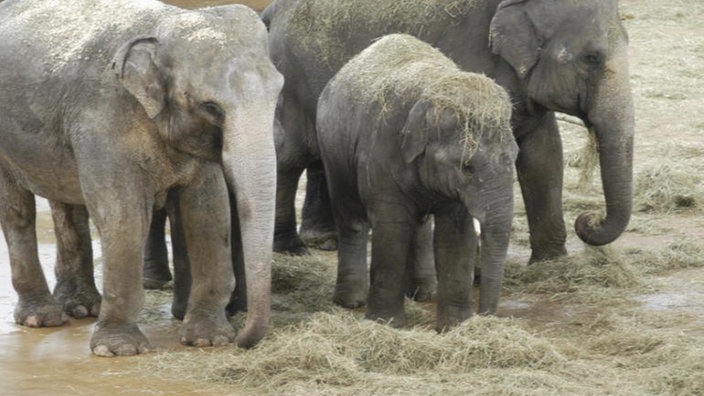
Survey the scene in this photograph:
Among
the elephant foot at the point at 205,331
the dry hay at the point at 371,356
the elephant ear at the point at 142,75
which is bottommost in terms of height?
the elephant foot at the point at 205,331

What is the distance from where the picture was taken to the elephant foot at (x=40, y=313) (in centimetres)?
929

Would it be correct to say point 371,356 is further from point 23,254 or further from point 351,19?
point 351,19

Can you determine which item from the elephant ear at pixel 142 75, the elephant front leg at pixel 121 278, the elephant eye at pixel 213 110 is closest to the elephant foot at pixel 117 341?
the elephant front leg at pixel 121 278

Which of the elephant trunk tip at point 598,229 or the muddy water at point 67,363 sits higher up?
the elephant trunk tip at point 598,229

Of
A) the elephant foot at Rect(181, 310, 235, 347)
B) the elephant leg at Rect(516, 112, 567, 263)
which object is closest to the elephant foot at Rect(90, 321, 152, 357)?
the elephant foot at Rect(181, 310, 235, 347)

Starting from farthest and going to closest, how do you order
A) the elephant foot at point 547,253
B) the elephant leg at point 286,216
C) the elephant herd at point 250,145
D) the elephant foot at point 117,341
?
the elephant leg at point 286,216 → the elephant foot at point 547,253 → the elephant foot at point 117,341 → the elephant herd at point 250,145

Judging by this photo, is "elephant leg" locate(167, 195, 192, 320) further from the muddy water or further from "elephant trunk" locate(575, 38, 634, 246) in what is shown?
"elephant trunk" locate(575, 38, 634, 246)

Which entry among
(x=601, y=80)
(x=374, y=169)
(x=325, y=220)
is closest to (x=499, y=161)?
(x=374, y=169)

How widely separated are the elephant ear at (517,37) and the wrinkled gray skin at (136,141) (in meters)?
2.10

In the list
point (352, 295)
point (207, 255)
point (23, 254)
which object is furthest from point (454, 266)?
point (23, 254)

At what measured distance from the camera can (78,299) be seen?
962cm

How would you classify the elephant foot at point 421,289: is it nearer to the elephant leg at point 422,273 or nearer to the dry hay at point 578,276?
the elephant leg at point 422,273

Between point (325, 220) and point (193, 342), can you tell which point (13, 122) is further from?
point (325, 220)

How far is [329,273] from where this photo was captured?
1077cm
